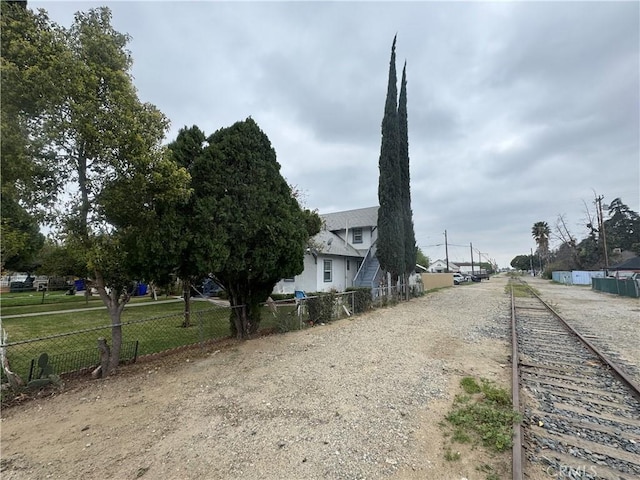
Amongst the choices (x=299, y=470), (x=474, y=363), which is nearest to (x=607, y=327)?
(x=474, y=363)

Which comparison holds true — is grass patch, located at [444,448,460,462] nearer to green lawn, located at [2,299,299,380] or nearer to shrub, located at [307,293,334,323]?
green lawn, located at [2,299,299,380]

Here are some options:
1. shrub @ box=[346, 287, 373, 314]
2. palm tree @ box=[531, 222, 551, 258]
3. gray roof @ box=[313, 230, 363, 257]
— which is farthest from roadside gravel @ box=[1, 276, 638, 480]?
palm tree @ box=[531, 222, 551, 258]

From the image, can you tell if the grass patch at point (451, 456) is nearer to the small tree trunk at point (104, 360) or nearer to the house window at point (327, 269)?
the small tree trunk at point (104, 360)

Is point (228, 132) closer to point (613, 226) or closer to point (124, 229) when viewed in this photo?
point (124, 229)

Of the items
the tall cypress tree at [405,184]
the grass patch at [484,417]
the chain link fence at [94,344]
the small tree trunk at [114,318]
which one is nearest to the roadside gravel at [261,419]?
the grass patch at [484,417]

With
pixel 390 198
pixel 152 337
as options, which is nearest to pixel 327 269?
pixel 390 198

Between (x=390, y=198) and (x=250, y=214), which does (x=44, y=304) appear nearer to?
(x=250, y=214)

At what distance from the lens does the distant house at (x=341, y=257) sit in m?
18.9

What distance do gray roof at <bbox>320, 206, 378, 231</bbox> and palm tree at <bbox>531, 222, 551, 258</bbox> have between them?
77896 mm

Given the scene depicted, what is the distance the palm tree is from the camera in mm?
81519

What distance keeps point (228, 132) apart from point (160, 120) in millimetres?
1890

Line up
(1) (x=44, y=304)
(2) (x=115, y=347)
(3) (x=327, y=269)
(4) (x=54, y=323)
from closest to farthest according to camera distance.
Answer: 1. (2) (x=115, y=347)
2. (4) (x=54, y=323)
3. (1) (x=44, y=304)
4. (3) (x=327, y=269)

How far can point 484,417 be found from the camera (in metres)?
3.85

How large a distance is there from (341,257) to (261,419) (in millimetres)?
17290
